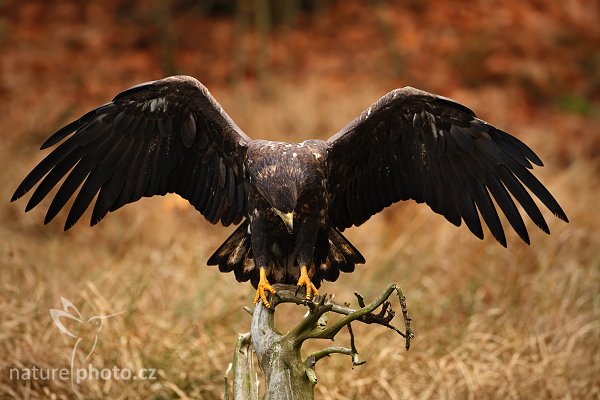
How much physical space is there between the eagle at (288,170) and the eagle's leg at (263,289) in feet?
0.06

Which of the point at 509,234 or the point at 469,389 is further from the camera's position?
the point at 509,234

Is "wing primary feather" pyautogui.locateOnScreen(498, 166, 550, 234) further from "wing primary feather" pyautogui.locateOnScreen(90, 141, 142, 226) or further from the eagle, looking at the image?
"wing primary feather" pyautogui.locateOnScreen(90, 141, 142, 226)

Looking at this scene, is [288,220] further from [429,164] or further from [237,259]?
[429,164]

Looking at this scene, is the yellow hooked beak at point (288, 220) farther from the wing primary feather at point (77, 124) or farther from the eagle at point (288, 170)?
the wing primary feather at point (77, 124)

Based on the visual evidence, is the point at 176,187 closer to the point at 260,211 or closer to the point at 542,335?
the point at 260,211

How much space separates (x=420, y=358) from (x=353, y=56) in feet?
28.5

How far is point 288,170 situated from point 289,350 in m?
0.88

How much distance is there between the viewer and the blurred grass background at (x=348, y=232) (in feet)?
18.8

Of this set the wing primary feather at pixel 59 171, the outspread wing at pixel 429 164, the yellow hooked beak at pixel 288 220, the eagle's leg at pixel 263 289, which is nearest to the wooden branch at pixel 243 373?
the eagle's leg at pixel 263 289

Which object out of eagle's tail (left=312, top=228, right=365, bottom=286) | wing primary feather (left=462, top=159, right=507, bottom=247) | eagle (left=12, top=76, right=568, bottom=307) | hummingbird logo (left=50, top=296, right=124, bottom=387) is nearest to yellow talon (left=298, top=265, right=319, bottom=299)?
eagle (left=12, top=76, right=568, bottom=307)

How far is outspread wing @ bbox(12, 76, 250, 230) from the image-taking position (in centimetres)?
477

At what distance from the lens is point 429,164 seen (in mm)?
4867

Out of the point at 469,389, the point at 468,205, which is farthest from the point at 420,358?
the point at 468,205

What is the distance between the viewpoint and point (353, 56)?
46.0ft
